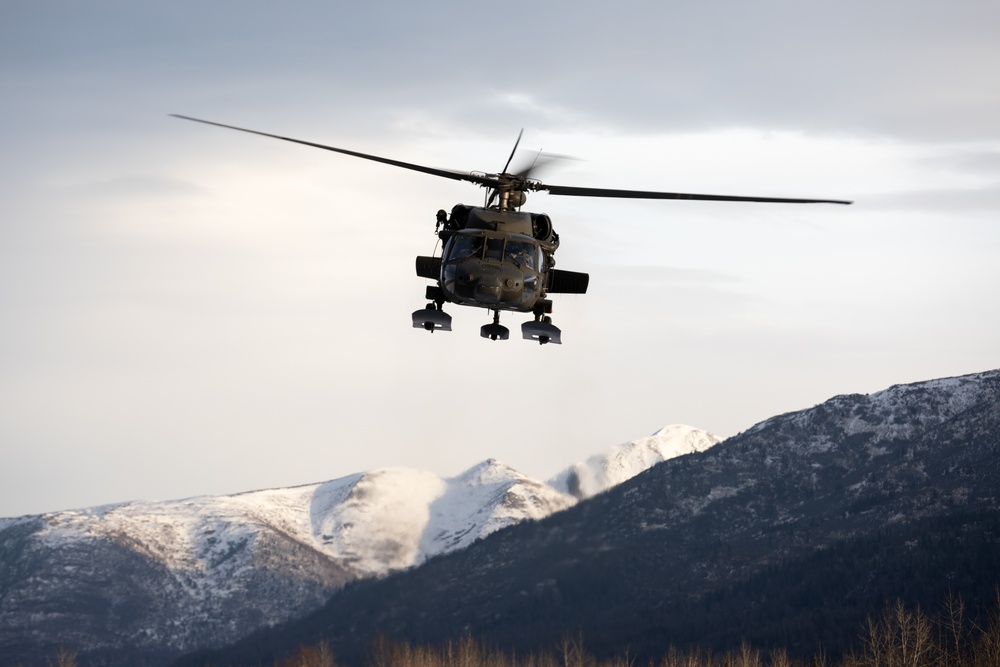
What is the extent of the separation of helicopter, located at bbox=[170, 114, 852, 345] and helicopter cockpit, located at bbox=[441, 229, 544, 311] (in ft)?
0.11

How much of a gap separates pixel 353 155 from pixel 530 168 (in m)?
7.89

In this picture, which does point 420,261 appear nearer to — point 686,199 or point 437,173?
point 437,173

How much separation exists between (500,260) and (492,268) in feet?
1.80

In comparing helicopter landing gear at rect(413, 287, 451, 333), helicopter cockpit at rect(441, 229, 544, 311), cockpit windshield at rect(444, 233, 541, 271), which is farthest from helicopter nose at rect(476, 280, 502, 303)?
helicopter landing gear at rect(413, 287, 451, 333)

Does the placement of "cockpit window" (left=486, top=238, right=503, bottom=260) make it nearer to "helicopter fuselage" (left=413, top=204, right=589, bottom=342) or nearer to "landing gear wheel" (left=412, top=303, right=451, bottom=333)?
"helicopter fuselage" (left=413, top=204, right=589, bottom=342)

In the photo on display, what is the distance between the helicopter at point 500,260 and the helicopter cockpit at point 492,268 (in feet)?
0.11

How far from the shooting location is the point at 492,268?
50.9m

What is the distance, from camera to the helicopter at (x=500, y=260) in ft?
167

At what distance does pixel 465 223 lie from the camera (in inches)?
2119

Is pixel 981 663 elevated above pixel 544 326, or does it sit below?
below

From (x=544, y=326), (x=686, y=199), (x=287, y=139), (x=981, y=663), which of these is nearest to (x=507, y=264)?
(x=544, y=326)

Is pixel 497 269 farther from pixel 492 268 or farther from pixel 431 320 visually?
pixel 431 320

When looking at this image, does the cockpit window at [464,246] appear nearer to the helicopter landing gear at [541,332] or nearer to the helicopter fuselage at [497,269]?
the helicopter fuselage at [497,269]

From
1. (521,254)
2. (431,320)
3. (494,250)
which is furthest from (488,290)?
(431,320)
